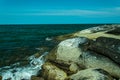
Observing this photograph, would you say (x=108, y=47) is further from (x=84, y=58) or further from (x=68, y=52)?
(x=68, y=52)

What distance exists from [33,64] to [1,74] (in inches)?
109

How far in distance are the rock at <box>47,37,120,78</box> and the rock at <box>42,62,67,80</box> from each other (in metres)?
0.53

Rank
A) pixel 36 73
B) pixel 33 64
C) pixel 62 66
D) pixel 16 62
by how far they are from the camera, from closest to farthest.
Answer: pixel 62 66 < pixel 36 73 < pixel 33 64 < pixel 16 62

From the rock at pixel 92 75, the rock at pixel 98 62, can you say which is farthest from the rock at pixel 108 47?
the rock at pixel 92 75

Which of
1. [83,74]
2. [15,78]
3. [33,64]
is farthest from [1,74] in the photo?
[83,74]

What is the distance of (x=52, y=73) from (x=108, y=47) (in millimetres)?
3037

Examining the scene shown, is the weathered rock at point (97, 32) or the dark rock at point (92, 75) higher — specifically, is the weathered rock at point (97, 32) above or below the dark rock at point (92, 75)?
above

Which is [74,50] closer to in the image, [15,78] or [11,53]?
[15,78]

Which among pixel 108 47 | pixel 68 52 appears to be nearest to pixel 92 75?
pixel 108 47

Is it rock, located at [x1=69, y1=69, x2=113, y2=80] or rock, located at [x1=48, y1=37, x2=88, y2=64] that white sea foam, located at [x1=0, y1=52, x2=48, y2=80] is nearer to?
rock, located at [x1=48, y1=37, x2=88, y2=64]

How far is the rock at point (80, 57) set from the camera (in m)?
16.1

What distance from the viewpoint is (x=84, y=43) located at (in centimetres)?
1814

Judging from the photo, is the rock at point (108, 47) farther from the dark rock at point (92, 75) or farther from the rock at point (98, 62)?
the dark rock at point (92, 75)

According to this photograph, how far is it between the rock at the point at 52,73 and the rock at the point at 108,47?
2.02 meters
